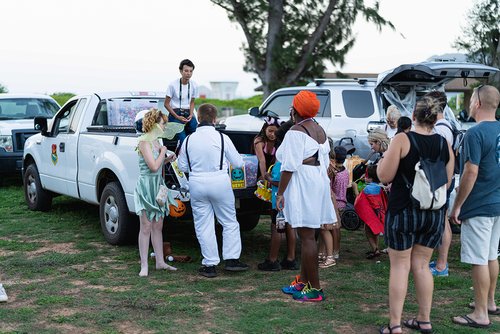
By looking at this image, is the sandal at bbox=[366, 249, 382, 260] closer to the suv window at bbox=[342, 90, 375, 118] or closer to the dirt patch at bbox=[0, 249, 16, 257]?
the suv window at bbox=[342, 90, 375, 118]

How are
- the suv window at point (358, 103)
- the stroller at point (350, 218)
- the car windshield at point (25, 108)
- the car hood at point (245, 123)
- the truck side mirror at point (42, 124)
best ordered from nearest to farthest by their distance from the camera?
1. the stroller at point (350, 218)
2. the truck side mirror at point (42, 124)
3. the suv window at point (358, 103)
4. the car hood at point (245, 123)
5. the car windshield at point (25, 108)

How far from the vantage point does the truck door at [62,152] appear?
9242 mm

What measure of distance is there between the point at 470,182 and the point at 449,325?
3.86 feet

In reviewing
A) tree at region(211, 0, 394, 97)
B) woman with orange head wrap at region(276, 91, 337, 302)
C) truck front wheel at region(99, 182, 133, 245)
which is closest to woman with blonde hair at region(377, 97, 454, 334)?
woman with orange head wrap at region(276, 91, 337, 302)

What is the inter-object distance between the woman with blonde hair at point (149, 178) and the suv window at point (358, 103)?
17.1 ft

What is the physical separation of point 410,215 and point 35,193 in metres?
7.33

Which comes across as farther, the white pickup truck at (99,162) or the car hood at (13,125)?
the car hood at (13,125)

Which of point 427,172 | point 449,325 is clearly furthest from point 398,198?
point 449,325

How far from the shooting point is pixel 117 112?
9.10m

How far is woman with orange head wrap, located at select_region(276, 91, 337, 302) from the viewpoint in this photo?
600 cm

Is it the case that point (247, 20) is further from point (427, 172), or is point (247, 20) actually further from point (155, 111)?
point (427, 172)

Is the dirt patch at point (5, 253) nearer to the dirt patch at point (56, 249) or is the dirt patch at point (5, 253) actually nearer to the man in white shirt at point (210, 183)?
the dirt patch at point (56, 249)

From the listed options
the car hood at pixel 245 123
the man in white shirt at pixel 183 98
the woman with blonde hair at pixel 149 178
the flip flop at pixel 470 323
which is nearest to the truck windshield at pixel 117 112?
the man in white shirt at pixel 183 98

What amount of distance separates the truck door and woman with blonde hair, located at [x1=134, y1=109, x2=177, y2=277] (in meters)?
2.41
